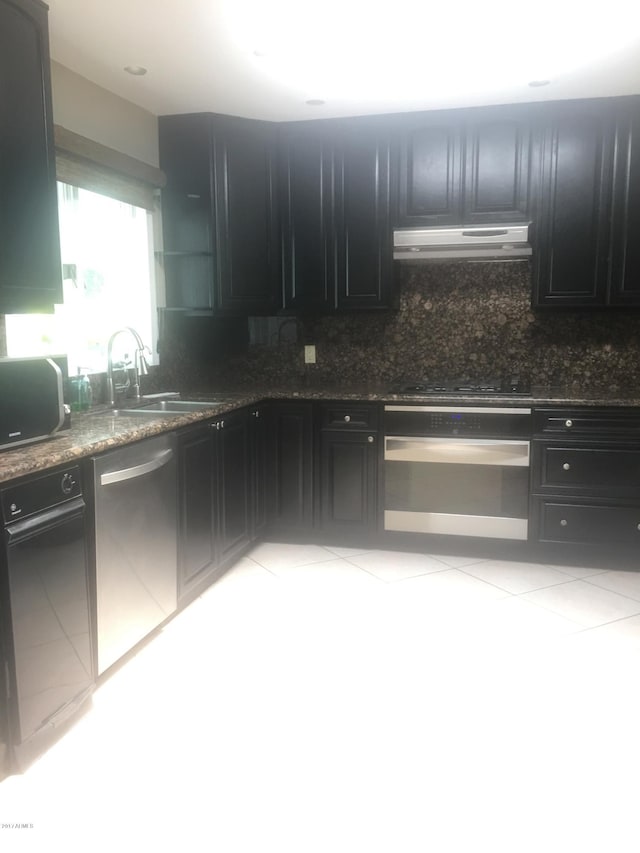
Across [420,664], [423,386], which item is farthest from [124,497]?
[423,386]

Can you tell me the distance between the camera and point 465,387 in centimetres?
380

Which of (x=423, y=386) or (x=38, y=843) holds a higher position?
(x=423, y=386)

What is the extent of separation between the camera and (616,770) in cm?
191

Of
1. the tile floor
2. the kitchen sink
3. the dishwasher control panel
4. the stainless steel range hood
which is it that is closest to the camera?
the tile floor

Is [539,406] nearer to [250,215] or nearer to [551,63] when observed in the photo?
[551,63]

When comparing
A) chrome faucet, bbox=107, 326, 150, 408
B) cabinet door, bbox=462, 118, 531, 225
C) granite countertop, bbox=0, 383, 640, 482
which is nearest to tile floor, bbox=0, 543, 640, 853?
granite countertop, bbox=0, 383, 640, 482

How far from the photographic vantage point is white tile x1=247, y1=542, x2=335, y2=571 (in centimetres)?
358

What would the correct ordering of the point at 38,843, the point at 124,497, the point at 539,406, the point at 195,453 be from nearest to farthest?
the point at 38,843
the point at 124,497
the point at 195,453
the point at 539,406

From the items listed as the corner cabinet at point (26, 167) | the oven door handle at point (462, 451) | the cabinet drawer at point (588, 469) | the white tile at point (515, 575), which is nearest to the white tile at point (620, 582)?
the white tile at point (515, 575)

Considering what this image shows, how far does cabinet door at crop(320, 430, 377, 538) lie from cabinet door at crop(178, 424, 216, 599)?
2.73ft

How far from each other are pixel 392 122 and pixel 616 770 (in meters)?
3.20

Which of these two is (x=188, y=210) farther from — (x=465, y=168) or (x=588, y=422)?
(x=588, y=422)

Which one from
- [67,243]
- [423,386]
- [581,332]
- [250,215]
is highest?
[250,215]

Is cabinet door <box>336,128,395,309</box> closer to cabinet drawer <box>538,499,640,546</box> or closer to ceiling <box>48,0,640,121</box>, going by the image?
ceiling <box>48,0,640,121</box>
